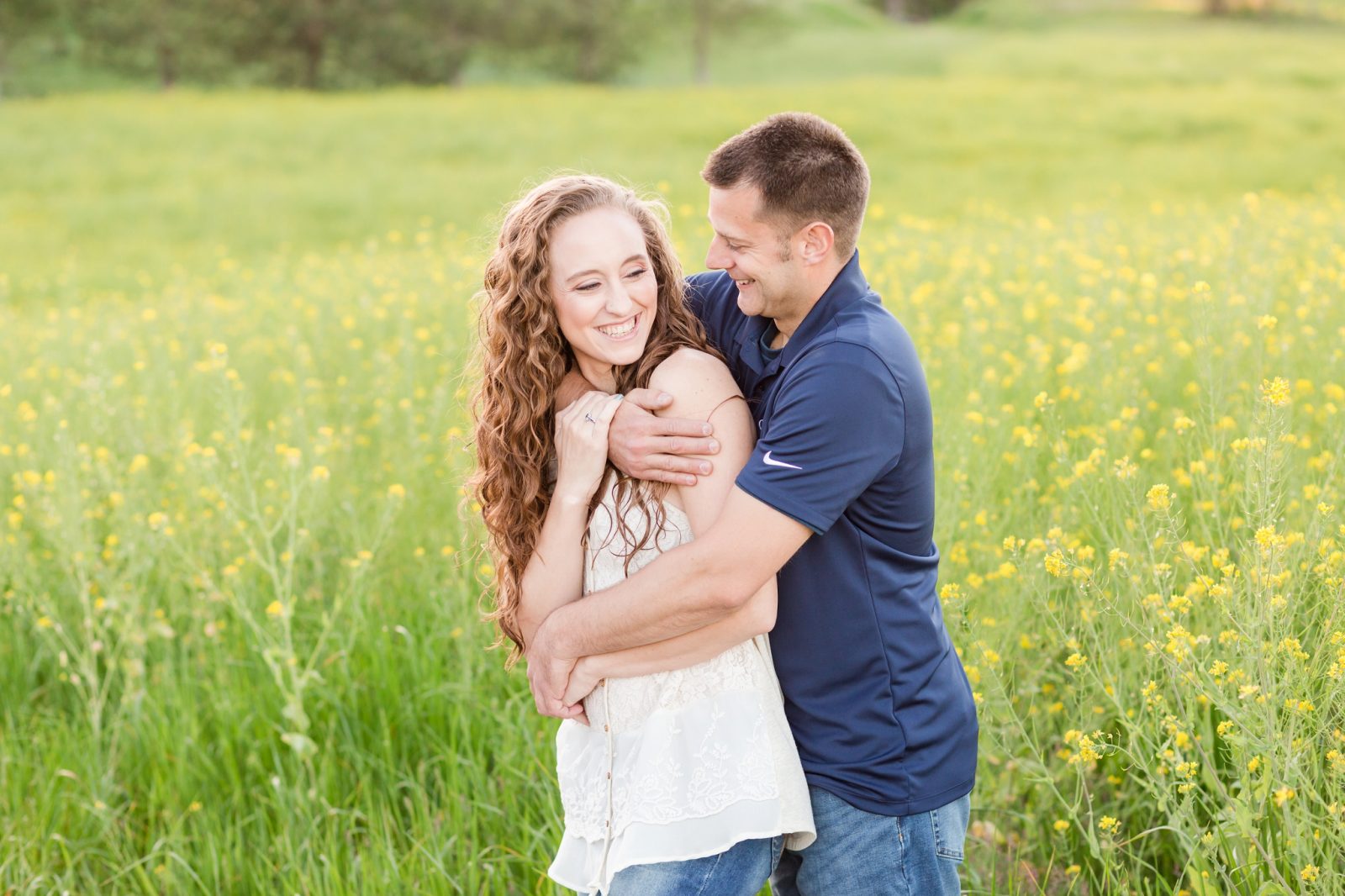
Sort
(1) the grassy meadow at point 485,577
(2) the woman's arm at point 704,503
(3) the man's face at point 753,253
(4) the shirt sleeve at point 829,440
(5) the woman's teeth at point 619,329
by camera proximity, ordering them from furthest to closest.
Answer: (1) the grassy meadow at point 485,577 → (5) the woman's teeth at point 619,329 → (3) the man's face at point 753,253 → (2) the woman's arm at point 704,503 → (4) the shirt sleeve at point 829,440

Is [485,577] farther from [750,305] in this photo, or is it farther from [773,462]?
[773,462]

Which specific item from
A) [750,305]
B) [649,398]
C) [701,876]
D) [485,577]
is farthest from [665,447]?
[485,577]

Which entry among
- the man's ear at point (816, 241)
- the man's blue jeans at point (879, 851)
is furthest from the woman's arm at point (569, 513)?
the man's blue jeans at point (879, 851)

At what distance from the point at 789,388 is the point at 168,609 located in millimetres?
3363

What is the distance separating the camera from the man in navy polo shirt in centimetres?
195

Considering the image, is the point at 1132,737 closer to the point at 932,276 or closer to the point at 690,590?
the point at 690,590

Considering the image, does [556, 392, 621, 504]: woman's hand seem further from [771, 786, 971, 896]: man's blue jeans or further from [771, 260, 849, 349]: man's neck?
[771, 786, 971, 896]: man's blue jeans

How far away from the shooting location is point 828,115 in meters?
21.9

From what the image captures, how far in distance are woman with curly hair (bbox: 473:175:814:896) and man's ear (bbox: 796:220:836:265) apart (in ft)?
0.88

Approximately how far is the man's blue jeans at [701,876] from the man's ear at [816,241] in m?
1.06

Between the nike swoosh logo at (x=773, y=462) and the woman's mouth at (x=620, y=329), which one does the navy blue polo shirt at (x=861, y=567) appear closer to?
the nike swoosh logo at (x=773, y=462)

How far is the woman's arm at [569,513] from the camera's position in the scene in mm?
2188

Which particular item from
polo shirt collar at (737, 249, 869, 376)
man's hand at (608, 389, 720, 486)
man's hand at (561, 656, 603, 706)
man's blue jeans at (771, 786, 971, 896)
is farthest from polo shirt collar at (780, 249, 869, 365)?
man's blue jeans at (771, 786, 971, 896)

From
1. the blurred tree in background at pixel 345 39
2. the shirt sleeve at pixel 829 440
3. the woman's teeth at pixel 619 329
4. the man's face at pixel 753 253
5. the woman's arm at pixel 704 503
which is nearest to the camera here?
the shirt sleeve at pixel 829 440
